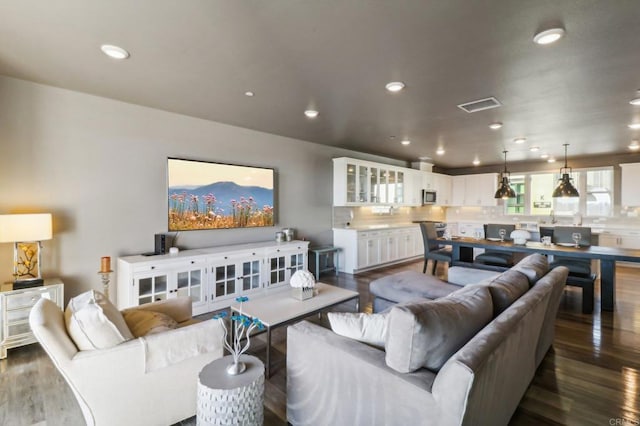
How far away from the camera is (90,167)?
11.2ft

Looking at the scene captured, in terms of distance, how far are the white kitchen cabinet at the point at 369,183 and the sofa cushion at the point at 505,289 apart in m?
3.98

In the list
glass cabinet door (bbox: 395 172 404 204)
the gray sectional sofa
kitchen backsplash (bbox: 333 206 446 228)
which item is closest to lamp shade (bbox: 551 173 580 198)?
glass cabinet door (bbox: 395 172 404 204)

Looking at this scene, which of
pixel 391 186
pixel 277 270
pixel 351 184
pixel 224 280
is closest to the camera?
pixel 224 280

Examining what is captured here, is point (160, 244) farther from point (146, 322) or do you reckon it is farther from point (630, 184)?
point (630, 184)

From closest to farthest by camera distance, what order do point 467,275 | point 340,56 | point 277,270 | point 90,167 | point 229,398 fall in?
1. point 229,398
2. point 340,56
3. point 90,167
4. point 467,275
5. point 277,270

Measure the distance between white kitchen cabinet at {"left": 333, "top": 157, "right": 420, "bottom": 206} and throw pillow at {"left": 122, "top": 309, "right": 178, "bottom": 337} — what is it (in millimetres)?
4375

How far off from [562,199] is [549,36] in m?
7.31

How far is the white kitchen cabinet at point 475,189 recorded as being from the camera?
28.1ft

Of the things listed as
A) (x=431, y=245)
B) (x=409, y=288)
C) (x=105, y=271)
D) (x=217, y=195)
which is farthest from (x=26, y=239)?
(x=431, y=245)

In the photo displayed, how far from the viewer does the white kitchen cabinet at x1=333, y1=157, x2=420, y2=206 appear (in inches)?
241

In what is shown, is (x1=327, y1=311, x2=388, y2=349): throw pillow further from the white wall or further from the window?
the window

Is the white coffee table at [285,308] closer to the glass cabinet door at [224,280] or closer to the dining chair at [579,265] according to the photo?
the glass cabinet door at [224,280]

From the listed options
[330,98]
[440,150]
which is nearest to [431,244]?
[440,150]

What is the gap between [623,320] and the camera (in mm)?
3633
